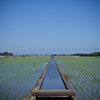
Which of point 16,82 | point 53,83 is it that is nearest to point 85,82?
point 53,83

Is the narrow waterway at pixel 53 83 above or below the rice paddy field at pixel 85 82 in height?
below

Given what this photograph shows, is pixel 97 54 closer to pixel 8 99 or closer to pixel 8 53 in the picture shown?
pixel 8 53

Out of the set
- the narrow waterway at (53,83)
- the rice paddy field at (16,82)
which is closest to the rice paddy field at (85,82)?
the narrow waterway at (53,83)

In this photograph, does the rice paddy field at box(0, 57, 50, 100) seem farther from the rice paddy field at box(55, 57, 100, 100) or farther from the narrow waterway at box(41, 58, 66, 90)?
the rice paddy field at box(55, 57, 100, 100)

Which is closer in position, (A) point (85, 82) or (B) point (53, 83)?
(A) point (85, 82)

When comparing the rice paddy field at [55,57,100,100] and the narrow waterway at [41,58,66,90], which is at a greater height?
the rice paddy field at [55,57,100,100]

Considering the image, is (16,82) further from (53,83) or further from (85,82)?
(85,82)

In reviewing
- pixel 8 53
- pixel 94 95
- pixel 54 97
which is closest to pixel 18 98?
pixel 54 97

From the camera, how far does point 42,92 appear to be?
7.71 meters

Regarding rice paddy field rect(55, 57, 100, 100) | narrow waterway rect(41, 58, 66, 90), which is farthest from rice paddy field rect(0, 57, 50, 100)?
rice paddy field rect(55, 57, 100, 100)

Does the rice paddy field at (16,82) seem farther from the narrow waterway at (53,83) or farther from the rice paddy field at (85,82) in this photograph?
the rice paddy field at (85,82)

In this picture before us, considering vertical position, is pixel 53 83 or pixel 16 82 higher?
pixel 16 82

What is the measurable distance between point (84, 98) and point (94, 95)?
710 millimetres

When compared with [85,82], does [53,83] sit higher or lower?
lower
